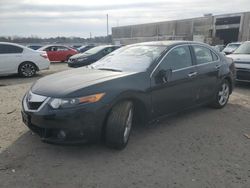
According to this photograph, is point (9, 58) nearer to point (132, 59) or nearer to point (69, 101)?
point (132, 59)

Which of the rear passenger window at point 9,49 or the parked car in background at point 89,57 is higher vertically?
the rear passenger window at point 9,49

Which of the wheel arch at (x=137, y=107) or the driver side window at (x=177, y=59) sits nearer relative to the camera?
the wheel arch at (x=137, y=107)

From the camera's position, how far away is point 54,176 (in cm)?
354

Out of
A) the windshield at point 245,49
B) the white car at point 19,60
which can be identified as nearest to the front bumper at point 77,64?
the white car at point 19,60

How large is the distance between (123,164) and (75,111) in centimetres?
94

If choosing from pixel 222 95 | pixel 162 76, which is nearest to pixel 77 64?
pixel 222 95

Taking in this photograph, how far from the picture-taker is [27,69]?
12117mm

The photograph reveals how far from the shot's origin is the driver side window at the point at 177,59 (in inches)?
197

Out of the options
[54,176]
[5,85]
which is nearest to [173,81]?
[54,176]

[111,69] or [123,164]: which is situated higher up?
[111,69]

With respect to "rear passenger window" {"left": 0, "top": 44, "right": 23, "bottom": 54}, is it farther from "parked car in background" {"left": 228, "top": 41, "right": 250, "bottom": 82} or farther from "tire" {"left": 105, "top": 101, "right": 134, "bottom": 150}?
"tire" {"left": 105, "top": 101, "right": 134, "bottom": 150}

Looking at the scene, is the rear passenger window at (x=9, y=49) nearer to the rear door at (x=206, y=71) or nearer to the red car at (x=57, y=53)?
the rear door at (x=206, y=71)

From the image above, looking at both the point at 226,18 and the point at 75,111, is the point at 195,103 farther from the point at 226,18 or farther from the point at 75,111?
the point at 226,18

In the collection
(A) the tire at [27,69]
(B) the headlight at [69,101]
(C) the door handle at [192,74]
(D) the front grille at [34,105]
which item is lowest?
(A) the tire at [27,69]
